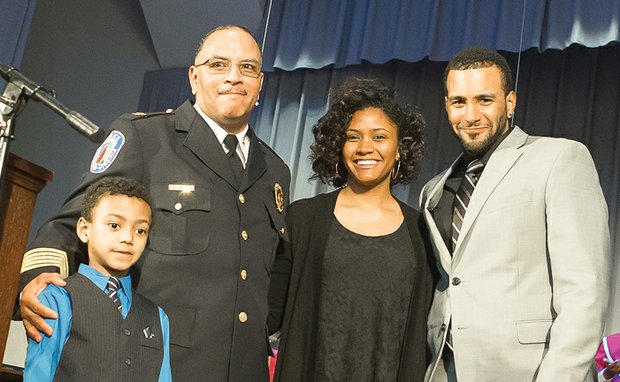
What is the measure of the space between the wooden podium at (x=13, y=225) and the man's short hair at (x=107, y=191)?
1.86 feet

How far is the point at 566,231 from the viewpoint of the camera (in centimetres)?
198

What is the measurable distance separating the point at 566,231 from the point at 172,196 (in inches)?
38.8

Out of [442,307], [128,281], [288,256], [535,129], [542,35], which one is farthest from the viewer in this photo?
[535,129]

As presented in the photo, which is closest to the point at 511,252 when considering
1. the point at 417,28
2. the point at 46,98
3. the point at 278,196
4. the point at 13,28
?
the point at 278,196

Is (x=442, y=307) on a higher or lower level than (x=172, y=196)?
lower

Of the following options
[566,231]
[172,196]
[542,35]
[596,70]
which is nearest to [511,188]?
[566,231]

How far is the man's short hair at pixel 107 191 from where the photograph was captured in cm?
197

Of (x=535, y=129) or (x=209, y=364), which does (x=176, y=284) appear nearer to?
(x=209, y=364)

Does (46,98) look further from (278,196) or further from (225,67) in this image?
(278,196)

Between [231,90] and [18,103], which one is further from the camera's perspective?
[231,90]

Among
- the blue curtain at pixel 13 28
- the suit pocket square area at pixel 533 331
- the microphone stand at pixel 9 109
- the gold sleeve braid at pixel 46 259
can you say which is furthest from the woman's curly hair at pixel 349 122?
the blue curtain at pixel 13 28

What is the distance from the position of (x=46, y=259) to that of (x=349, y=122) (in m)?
1.16

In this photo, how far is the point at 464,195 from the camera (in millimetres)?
2320

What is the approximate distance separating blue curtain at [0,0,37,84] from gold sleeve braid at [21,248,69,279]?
3.72m
